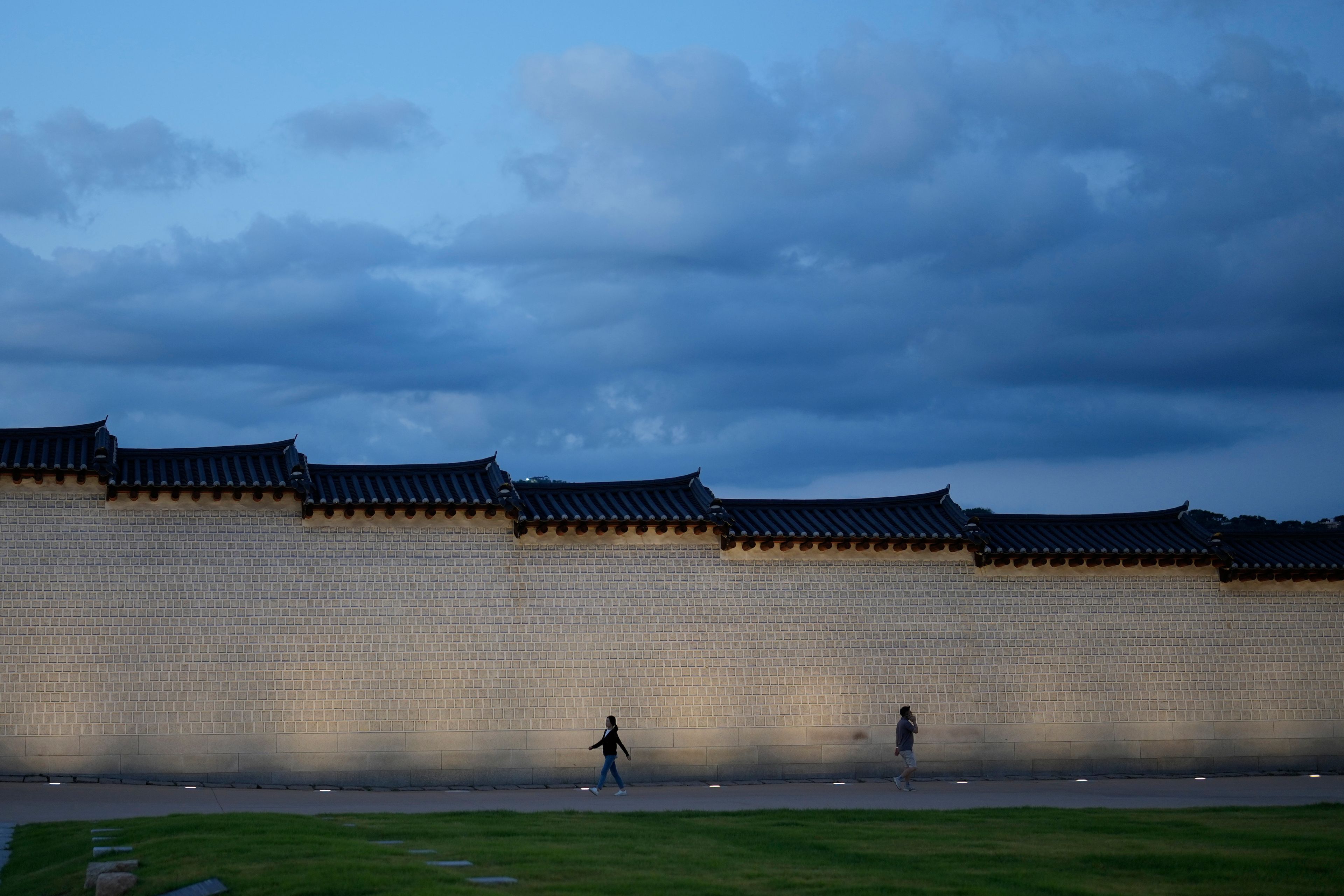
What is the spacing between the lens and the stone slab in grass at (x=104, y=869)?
13.3m

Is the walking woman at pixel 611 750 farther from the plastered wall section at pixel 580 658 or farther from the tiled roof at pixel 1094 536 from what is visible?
the tiled roof at pixel 1094 536

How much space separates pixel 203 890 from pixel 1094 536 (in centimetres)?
2124

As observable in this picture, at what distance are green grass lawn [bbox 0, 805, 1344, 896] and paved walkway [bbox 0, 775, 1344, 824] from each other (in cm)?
213

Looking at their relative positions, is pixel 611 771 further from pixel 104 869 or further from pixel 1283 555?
pixel 1283 555

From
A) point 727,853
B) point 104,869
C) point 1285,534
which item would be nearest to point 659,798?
point 727,853

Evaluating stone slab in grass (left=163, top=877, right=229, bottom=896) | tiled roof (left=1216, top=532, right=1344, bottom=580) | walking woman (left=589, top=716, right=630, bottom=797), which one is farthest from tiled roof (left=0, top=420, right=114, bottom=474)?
tiled roof (left=1216, top=532, right=1344, bottom=580)

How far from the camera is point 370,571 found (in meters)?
25.5

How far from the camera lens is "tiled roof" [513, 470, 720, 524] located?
1028 inches

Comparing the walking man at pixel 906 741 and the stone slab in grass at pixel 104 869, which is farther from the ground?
the walking man at pixel 906 741

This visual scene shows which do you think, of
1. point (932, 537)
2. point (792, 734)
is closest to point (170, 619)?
point (792, 734)

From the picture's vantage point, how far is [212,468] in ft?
83.3

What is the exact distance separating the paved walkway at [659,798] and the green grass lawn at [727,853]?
7.00 feet

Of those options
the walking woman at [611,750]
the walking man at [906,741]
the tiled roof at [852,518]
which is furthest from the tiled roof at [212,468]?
the walking man at [906,741]

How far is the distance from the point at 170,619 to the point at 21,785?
3.57 m
